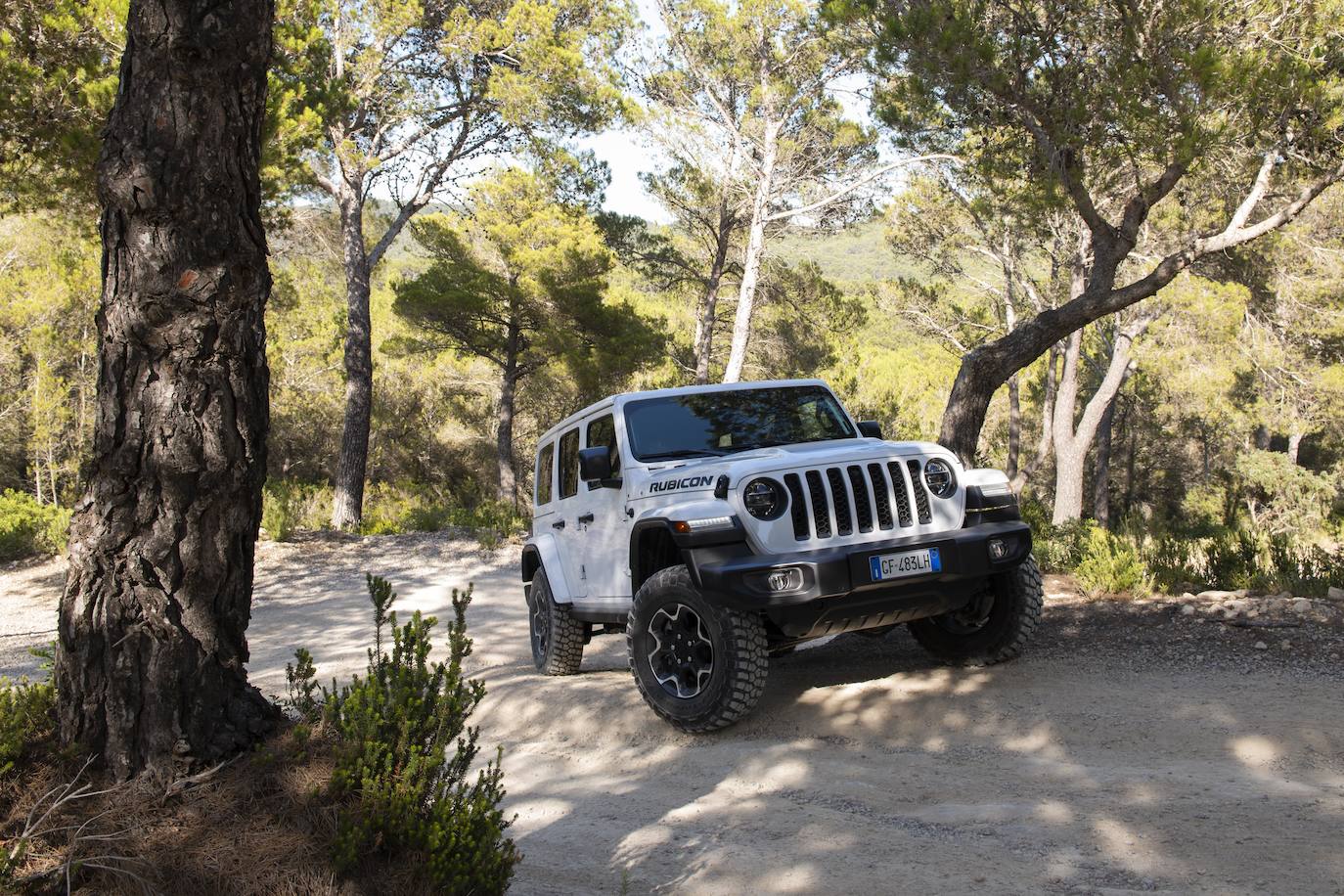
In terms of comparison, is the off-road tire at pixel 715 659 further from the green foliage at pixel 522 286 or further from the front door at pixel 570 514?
the green foliage at pixel 522 286

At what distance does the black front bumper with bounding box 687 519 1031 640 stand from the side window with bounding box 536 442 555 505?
117 inches

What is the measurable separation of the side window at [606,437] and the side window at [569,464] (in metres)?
0.24

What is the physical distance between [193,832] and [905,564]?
3589mm

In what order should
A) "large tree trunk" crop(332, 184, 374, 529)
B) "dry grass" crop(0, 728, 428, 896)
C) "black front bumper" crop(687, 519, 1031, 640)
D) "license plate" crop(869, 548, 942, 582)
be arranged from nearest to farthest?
"dry grass" crop(0, 728, 428, 896) < "black front bumper" crop(687, 519, 1031, 640) < "license plate" crop(869, 548, 942, 582) < "large tree trunk" crop(332, 184, 374, 529)

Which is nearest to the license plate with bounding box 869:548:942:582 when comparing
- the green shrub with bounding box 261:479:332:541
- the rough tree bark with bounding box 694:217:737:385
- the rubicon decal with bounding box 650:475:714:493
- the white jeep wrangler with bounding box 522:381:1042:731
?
the white jeep wrangler with bounding box 522:381:1042:731

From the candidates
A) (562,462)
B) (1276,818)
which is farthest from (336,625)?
(1276,818)

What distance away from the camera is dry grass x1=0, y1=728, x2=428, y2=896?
2.86 metres

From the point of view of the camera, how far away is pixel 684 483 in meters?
5.81

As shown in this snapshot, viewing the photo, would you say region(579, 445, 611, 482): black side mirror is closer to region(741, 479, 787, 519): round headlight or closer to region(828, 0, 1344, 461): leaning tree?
region(741, 479, 787, 519): round headlight

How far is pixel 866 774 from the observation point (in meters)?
4.71

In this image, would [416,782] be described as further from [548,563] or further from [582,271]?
[582,271]

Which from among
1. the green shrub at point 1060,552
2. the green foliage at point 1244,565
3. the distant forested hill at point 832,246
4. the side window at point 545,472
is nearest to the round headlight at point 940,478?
the side window at point 545,472

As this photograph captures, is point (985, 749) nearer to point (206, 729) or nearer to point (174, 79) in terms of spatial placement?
point (206, 729)

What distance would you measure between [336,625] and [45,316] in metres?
13.9
